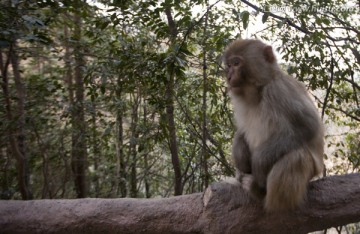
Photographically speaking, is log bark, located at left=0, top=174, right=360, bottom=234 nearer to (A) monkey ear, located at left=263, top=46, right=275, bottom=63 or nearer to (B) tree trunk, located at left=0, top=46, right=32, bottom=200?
(B) tree trunk, located at left=0, top=46, right=32, bottom=200

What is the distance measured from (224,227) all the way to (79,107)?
9.65 feet

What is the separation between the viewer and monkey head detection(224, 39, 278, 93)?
3.19 meters

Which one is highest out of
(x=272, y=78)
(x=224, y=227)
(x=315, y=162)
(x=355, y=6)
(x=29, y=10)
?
(x=355, y=6)

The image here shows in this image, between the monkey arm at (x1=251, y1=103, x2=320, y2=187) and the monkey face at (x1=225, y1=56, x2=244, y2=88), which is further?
the monkey face at (x1=225, y1=56, x2=244, y2=88)

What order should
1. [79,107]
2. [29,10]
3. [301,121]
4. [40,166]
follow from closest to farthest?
[301,121] < [29,10] < [79,107] < [40,166]

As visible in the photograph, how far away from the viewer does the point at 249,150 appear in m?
3.36

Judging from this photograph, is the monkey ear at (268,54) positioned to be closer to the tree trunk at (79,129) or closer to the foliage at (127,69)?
the foliage at (127,69)

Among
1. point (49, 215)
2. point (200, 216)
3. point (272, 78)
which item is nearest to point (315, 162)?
point (272, 78)

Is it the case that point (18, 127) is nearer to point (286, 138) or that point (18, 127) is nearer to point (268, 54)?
point (268, 54)

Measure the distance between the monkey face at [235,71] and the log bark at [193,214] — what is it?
0.87 meters

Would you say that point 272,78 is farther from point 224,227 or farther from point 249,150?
point 224,227

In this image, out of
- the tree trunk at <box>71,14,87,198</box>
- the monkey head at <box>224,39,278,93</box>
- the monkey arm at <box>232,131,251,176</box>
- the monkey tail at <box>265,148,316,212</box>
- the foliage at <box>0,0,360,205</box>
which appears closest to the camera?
the monkey tail at <box>265,148,316,212</box>

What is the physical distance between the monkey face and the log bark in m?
0.87

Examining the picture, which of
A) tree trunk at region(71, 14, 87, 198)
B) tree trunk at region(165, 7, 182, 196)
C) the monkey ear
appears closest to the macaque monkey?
the monkey ear
